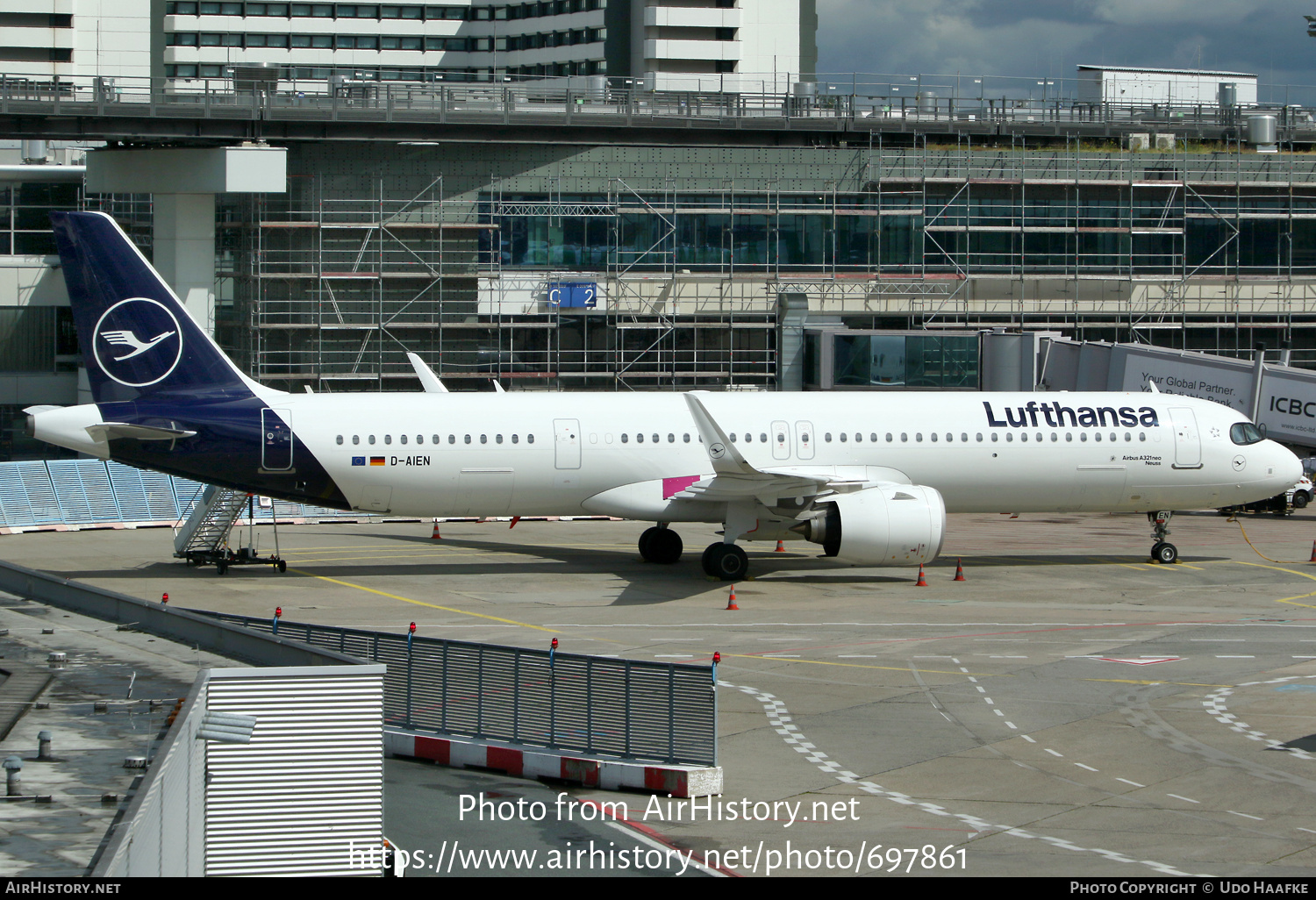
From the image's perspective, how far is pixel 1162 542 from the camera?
120 feet

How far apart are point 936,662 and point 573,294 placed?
121 feet

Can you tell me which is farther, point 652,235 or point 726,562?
point 652,235

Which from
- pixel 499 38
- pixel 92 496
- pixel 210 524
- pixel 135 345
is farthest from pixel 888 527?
pixel 499 38

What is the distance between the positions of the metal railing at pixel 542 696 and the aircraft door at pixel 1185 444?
21451 mm

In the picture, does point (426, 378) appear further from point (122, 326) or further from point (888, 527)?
point (888, 527)

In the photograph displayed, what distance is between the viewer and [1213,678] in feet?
75.9

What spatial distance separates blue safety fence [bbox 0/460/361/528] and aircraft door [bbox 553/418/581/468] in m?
11.3

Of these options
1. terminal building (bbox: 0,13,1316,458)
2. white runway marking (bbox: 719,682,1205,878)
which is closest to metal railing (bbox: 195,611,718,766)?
white runway marking (bbox: 719,682,1205,878)

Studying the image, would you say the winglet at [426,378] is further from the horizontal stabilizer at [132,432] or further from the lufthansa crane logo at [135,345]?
the horizontal stabilizer at [132,432]

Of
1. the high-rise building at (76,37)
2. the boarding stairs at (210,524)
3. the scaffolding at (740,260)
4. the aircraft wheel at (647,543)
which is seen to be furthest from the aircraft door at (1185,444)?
the high-rise building at (76,37)

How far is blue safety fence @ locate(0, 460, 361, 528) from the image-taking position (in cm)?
4306

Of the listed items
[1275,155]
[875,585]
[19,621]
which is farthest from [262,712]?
[1275,155]

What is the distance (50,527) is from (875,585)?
2566 centimetres

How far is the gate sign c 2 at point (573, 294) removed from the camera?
192 feet
